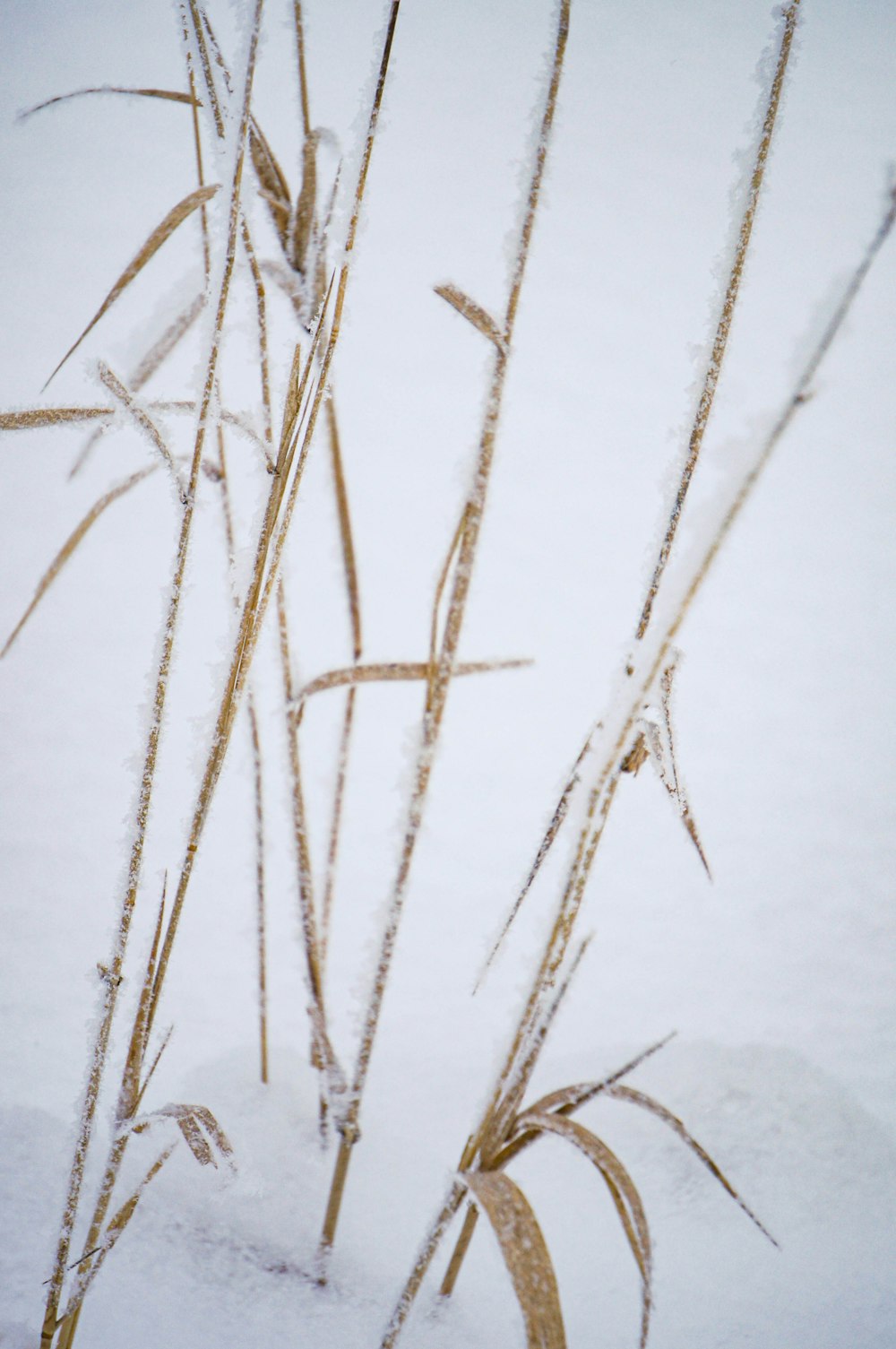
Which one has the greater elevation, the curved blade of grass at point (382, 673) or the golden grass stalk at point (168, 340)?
the golden grass stalk at point (168, 340)

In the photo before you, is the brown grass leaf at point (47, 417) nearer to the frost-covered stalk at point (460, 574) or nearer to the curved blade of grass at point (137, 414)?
the curved blade of grass at point (137, 414)

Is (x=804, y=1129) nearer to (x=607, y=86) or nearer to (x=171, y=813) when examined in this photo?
(x=171, y=813)

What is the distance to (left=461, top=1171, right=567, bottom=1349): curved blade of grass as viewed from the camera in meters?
0.21

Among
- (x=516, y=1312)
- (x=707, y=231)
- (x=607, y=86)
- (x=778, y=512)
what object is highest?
(x=607, y=86)

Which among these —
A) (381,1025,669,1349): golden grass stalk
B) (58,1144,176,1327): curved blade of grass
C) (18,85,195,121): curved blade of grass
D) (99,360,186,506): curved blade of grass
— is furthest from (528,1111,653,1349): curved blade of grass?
(18,85,195,121): curved blade of grass

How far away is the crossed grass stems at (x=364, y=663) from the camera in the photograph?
215 millimetres

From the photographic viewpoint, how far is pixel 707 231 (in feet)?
2.66

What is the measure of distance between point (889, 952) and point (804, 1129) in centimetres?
30

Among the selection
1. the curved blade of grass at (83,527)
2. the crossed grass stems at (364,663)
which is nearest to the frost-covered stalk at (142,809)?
the crossed grass stems at (364,663)

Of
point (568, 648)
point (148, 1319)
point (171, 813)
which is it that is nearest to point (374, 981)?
point (148, 1319)

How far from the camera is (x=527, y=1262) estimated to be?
21cm

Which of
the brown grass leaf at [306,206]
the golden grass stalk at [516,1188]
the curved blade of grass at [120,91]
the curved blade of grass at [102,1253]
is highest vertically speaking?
the curved blade of grass at [120,91]

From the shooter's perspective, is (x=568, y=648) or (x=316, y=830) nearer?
(x=316, y=830)

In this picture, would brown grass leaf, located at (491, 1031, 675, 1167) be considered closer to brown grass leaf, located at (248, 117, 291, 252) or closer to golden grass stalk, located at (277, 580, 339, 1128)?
golden grass stalk, located at (277, 580, 339, 1128)
